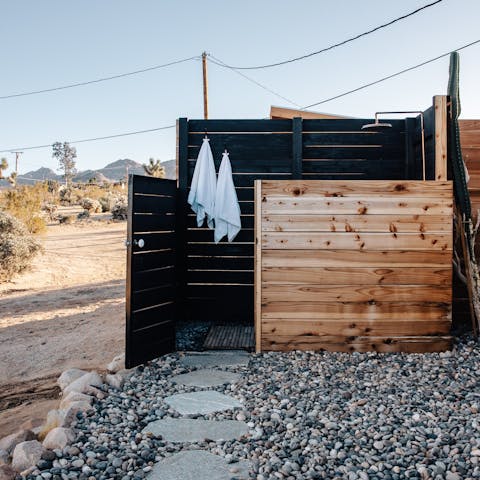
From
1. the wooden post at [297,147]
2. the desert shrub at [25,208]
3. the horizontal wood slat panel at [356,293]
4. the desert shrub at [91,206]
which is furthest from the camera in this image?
the desert shrub at [91,206]

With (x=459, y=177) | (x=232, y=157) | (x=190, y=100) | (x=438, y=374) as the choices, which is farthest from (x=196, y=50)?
(x=438, y=374)

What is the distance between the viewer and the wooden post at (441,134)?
4.88 m

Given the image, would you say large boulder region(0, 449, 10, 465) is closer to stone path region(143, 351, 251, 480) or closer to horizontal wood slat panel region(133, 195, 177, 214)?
stone path region(143, 351, 251, 480)

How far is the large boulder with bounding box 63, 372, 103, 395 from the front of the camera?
3.66 metres

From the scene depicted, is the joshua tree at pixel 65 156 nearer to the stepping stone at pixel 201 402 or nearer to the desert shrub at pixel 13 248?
the desert shrub at pixel 13 248

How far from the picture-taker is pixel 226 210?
19.0ft

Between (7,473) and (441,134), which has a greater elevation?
(441,134)

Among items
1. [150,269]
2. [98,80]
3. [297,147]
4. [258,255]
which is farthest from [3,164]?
[258,255]

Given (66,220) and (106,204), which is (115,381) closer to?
(66,220)

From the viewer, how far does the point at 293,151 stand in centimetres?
601

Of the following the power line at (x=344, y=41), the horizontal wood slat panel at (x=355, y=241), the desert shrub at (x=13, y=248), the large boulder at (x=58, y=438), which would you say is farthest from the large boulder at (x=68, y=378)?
the power line at (x=344, y=41)

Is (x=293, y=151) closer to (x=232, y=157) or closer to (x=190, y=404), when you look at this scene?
(x=232, y=157)

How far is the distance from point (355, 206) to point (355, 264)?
59cm

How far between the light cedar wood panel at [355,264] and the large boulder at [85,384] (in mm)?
1672
